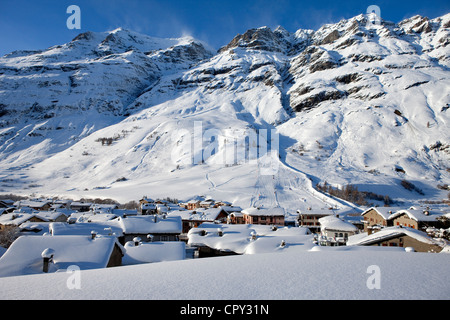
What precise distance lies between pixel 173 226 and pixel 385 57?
691 feet

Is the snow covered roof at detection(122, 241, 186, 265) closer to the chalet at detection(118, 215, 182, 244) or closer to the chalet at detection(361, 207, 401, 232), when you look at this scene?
the chalet at detection(118, 215, 182, 244)

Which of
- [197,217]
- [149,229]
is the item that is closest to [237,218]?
[197,217]

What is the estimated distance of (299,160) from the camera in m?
112

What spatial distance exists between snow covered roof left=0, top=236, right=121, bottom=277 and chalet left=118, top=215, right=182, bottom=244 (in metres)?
11.5

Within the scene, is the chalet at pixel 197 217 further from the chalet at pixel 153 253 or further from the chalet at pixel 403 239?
the chalet at pixel 403 239

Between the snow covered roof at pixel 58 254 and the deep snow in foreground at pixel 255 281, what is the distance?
989 cm

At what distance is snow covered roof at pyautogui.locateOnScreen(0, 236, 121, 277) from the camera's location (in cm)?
1352

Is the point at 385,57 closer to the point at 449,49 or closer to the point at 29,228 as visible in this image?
the point at 449,49

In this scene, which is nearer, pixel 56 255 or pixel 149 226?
pixel 56 255

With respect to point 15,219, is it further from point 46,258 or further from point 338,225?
point 338,225

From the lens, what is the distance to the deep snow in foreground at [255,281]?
443cm

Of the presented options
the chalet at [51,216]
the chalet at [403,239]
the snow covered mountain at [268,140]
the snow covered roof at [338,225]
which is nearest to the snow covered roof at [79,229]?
the chalet at [51,216]

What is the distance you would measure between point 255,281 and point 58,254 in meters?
14.4

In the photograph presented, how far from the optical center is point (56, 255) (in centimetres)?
1477
